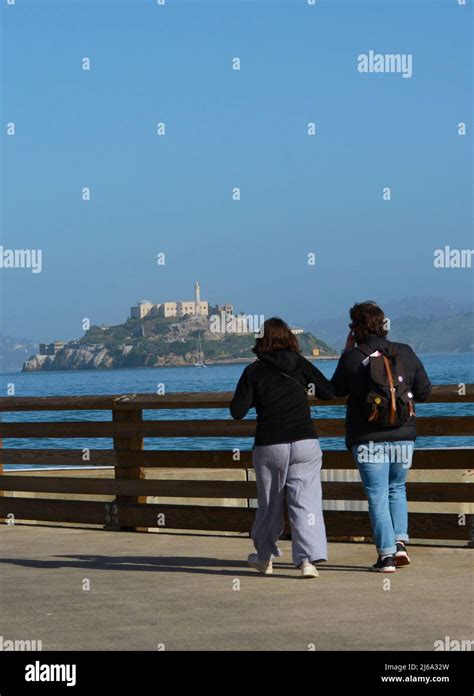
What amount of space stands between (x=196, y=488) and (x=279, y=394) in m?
2.53

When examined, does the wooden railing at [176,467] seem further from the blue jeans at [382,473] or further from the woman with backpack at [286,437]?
the woman with backpack at [286,437]

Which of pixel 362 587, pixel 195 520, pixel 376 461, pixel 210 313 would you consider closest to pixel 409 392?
pixel 376 461

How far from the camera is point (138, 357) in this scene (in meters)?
138

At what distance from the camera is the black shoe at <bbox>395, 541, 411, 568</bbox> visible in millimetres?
9406

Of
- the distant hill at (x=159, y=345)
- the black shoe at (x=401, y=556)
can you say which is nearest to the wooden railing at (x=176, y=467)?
the black shoe at (x=401, y=556)

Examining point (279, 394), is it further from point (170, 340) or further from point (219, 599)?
point (170, 340)

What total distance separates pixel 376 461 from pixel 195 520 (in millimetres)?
2682

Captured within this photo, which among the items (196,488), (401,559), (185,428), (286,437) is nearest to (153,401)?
(185,428)

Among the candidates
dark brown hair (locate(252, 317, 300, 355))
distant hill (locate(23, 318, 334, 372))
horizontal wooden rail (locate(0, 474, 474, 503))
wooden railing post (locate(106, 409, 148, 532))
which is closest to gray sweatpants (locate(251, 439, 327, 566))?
dark brown hair (locate(252, 317, 300, 355))

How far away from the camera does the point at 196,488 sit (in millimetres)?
11484

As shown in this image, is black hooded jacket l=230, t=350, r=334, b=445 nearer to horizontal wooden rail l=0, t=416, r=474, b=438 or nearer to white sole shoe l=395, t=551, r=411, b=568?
white sole shoe l=395, t=551, r=411, b=568

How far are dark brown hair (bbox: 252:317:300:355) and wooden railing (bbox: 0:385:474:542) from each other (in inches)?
60.9
